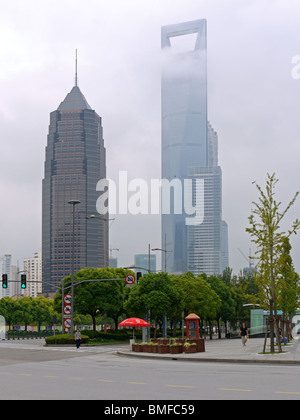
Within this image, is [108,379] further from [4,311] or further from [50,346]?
[4,311]

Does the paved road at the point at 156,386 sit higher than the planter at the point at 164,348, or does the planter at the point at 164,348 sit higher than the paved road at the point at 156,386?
the paved road at the point at 156,386

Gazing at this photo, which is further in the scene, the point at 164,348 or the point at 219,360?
the point at 164,348

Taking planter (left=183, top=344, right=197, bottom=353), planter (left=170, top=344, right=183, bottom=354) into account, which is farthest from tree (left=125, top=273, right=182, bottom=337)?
planter (left=170, top=344, right=183, bottom=354)

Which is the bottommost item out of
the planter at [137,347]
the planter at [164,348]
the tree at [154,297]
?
the planter at [137,347]

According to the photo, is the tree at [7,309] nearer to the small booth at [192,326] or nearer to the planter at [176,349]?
the small booth at [192,326]

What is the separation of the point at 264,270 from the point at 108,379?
19090 millimetres

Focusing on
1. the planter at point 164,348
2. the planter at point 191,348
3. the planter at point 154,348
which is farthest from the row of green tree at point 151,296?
the planter at point 164,348

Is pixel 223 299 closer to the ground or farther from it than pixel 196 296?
closer to the ground

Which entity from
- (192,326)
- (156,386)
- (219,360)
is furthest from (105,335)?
(156,386)

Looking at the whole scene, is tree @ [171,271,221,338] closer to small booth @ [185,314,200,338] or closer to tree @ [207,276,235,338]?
tree @ [207,276,235,338]

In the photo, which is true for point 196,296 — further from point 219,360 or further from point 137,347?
point 219,360

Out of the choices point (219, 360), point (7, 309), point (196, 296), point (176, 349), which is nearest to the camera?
point (219, 360)
